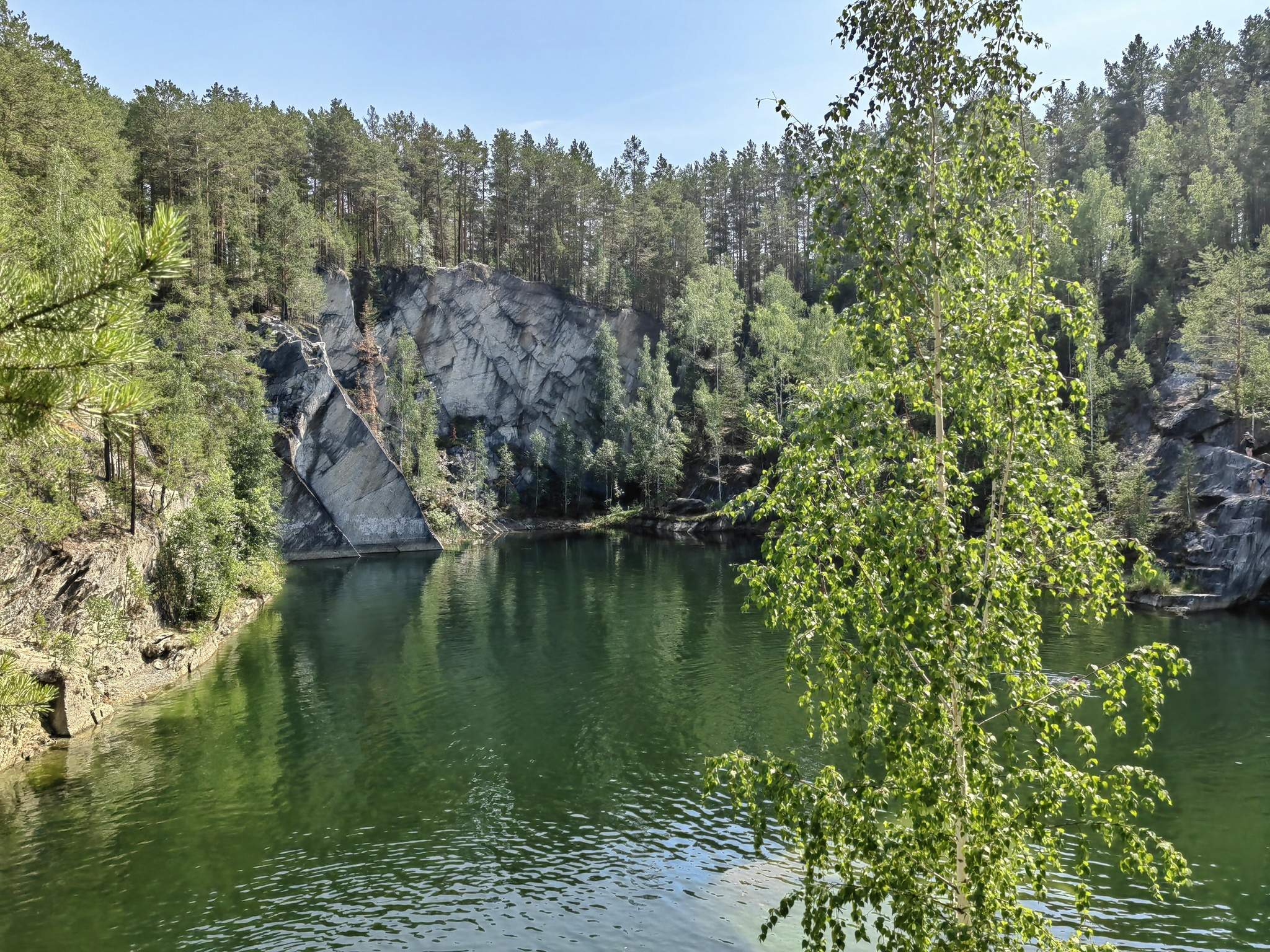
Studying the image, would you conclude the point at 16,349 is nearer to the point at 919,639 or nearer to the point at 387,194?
the point at 919,639

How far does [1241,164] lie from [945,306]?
308 feet

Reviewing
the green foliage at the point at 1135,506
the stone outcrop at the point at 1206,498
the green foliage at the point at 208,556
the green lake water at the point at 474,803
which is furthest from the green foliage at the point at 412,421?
the stone outcrop at the point at 1206,498

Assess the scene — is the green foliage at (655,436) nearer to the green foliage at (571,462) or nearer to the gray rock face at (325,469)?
the green foliage at (571,462)

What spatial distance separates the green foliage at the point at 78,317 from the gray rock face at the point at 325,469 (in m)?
64.9

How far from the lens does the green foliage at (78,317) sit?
18.5 feet

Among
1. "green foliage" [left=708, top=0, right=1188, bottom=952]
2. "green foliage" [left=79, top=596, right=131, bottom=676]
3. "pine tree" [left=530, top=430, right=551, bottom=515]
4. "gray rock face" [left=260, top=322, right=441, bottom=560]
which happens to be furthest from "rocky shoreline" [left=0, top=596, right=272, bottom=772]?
"pine tree" [left=530, top=430, right=551, bottom=515]

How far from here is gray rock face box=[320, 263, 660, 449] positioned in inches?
3553

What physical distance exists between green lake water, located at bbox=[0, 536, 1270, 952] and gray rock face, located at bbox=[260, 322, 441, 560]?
1308 inches

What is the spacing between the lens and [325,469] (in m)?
68.8

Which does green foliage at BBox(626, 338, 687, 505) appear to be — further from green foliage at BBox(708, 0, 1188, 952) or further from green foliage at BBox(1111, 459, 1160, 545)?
green foliage at BBox(708, 0, 1188, 952)

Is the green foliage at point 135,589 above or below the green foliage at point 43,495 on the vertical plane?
below

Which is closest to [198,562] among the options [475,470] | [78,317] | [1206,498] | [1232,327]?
[78,317]

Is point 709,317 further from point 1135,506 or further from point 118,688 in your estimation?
point 118,688

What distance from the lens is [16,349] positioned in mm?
5844
